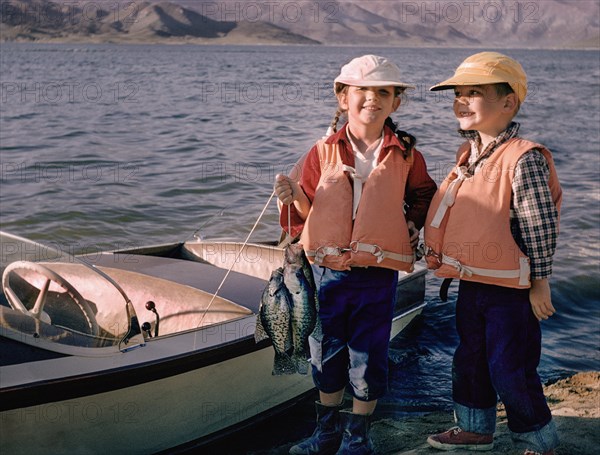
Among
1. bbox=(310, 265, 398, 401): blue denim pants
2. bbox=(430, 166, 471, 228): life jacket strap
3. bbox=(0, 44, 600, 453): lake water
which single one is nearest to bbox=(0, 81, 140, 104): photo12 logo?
bbox=(0, 44, 600, 453): lake water

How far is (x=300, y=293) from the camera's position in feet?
12.2

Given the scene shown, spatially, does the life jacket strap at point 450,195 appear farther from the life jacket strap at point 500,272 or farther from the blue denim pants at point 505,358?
the blue denim pants at point 505,358

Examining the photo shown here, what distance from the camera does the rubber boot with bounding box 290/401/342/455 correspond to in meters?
4.34

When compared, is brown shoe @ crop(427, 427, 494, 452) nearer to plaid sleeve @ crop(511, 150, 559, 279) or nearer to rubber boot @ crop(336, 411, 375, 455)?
rubber boot @ crop(336, 411, 375, 455)

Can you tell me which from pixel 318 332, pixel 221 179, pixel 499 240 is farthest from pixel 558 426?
pixel 221 179

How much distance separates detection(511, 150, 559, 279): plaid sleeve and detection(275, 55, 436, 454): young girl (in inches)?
23.4

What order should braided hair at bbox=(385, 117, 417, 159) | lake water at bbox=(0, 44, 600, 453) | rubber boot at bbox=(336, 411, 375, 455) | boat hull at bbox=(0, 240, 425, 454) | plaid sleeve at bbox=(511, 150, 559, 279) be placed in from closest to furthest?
plaid sleeve at bbox=(511, 150, 559, 279) < braided hair at bbox=(385, 117, 417, 159) < rubber boot at bbox=(336, 411, 375, 455) < boat hull at bbox=(0, 240, 425, 454) < lake water at bbox=(0, 44, 600, 453)

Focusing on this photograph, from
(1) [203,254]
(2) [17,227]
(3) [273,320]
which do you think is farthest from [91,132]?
(3) [273,320]

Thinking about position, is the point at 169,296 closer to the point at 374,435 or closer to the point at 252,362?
the point at 252,362

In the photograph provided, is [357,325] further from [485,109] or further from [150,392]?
[150,392]

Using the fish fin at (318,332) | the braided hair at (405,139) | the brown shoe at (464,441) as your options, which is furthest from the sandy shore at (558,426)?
the braided hair at (405,139)

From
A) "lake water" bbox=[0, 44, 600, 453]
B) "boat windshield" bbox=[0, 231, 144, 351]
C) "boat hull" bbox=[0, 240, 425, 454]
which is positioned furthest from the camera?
"lake water" bbox=[0, 44, 600, 453]

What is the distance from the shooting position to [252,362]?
539 centimetres

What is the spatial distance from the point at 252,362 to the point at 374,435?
104cm
